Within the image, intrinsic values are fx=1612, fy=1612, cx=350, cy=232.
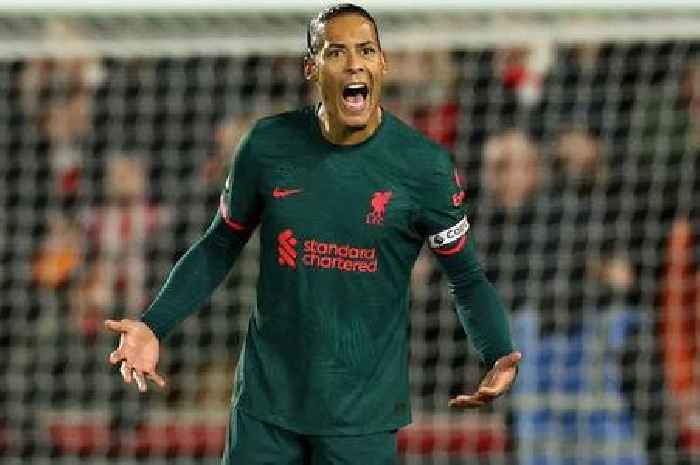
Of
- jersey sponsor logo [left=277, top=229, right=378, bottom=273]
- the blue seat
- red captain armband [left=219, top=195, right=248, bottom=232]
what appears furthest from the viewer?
the blue seat

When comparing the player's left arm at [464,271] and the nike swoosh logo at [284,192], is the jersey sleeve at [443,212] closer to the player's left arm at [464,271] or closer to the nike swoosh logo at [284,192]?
the player's left arm at [464,271]

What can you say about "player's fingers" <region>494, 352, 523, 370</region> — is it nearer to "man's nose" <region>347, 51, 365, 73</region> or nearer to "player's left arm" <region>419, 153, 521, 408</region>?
"player's left arm" <region>419, 153, 521, 408</region>

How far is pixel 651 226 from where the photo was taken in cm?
593

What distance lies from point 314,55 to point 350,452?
0.84 metres

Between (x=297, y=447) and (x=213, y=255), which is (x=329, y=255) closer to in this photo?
(x=213, y=255)

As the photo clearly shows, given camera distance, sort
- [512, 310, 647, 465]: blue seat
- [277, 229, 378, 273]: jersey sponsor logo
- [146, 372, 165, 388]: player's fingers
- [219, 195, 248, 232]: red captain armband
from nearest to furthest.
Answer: [146, 372, 165, 388]: player's fingers, [277, 229, 378, 273]: jersey sponsor logo, [219, 195, 248, 232]: red captain armband, [512, 310, 647, 465]: blue seat

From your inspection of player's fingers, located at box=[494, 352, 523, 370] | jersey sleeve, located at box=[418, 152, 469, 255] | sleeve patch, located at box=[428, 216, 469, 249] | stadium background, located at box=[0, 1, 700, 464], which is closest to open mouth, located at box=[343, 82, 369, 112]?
jersey sleeve, located at box=[418, 152, 469, 255]

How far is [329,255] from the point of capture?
335cm

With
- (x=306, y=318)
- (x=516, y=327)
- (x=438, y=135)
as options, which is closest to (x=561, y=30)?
(x=438, y=135)

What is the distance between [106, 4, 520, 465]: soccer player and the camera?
335 cm

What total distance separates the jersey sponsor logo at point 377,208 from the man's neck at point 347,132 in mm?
129

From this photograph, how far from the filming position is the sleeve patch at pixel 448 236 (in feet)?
11.2

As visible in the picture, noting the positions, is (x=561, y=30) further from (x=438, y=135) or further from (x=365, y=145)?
(x=365, y=145)

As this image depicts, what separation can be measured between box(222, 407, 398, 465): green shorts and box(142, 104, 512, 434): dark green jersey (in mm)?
24
